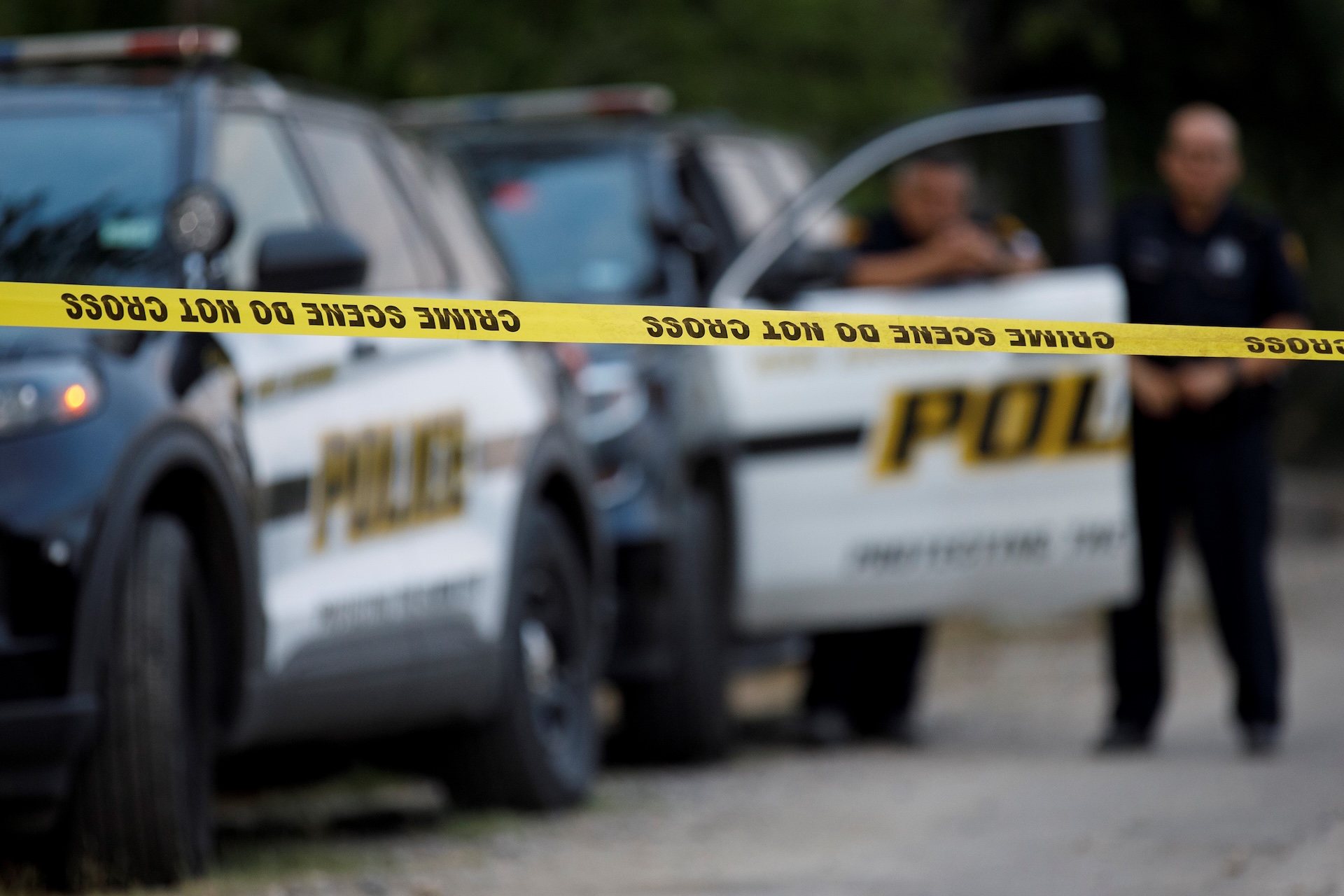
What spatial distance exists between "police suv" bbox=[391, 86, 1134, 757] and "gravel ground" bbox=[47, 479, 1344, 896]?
529 millimetres

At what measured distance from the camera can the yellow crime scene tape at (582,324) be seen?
421 cm

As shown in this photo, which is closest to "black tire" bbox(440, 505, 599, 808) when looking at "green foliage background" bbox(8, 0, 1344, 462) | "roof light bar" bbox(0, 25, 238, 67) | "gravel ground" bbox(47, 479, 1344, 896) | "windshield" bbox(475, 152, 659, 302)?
"gravel ground" bbox(47, 479, 1344, 896)

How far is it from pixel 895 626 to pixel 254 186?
3852mm

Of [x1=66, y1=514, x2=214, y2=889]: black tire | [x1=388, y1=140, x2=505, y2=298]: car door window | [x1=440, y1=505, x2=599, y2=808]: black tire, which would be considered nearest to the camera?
[x1=66, y1=514, x2=214, y2=889]: black tire

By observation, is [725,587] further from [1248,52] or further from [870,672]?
[1248,52]

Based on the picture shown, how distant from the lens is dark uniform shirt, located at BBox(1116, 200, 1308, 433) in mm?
8320

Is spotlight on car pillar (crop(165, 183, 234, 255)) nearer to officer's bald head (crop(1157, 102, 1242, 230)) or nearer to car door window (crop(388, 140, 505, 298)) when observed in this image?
car door window (crop(388, 140, 505, 298))

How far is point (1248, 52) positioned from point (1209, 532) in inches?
362

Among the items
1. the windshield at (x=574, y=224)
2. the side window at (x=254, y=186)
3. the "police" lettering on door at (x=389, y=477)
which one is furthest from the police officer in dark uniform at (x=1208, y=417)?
the side window at (x=254, y=186)

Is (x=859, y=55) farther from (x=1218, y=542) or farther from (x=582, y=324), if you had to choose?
(x=582, y=324)

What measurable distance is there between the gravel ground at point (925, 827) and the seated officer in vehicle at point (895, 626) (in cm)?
19

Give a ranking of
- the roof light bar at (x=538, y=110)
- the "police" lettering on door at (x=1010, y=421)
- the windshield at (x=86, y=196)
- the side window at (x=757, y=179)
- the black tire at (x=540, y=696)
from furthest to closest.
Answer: the side window at (x=757, y=179) < the roof light bar at (x=538, y=110) < the "police" lettering on door at (x=1010, y=421) < the black tire at (x=540, y=696) < the windshield at (x=86, y=196)

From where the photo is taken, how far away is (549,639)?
23.0 ft

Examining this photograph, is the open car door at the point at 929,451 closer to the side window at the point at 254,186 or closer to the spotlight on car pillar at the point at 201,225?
the side window at the point at 254,186
